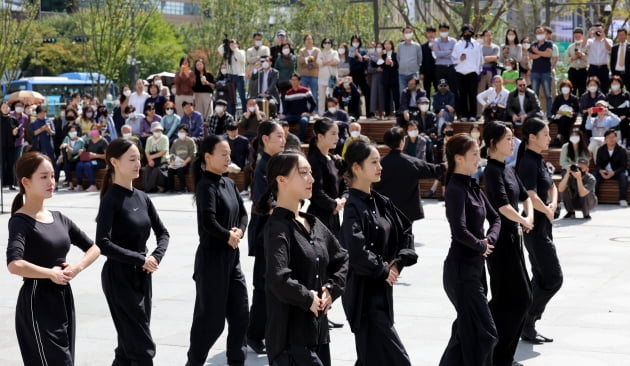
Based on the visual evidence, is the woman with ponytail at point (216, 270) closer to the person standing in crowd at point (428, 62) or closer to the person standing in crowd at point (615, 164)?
the person standing in crowd at point (615, 164)

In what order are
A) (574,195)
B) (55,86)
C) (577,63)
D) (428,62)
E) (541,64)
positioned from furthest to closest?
(55,86)
(428,62)
(577,63)
(541,64)
(574,195)

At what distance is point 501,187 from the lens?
8234mm

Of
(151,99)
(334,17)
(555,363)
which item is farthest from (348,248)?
(334,17)

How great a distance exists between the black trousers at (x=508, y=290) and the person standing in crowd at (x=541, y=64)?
15.6 meters

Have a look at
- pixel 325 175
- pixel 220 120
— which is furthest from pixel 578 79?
pixel 325 175

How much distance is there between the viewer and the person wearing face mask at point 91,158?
25.5 m

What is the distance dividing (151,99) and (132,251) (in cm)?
1986

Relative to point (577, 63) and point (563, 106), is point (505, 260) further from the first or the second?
point (577, 63)

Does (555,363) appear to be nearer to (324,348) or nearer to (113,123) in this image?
(324,348)

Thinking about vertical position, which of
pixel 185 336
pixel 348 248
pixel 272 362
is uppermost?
pixel 348 248

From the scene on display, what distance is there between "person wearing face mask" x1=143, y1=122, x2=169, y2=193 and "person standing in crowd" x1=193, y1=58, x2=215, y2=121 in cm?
257

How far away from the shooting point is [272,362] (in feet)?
19.6

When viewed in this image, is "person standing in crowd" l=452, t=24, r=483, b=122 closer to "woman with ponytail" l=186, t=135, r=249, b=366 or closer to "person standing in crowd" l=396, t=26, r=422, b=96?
"person standing in crowd" l=396, t=26, r=422, b=96

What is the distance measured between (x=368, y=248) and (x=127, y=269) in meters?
1.67
